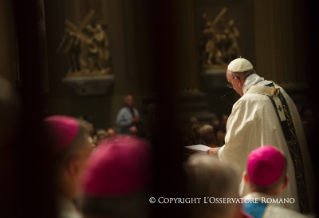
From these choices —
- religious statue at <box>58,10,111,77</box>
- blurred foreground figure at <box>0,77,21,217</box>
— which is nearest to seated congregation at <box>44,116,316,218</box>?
blurred foreground figure at <box>0,77,21,217</box>

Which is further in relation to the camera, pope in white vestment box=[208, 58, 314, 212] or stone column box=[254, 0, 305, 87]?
stone column box=[254, 0, 305, 87]

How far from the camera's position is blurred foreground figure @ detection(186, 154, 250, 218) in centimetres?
154

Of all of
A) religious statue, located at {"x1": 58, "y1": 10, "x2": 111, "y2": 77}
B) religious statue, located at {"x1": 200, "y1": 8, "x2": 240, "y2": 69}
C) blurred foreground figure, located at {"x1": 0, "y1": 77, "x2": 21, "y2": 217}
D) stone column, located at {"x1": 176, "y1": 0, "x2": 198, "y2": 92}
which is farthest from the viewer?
religious statue, located at {"x1": 200, "y1": 8, "x2": 240, "y2": 69}

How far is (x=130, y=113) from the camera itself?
743cm

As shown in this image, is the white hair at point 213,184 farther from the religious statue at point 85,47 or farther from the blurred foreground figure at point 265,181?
the religious statue at point 85,47

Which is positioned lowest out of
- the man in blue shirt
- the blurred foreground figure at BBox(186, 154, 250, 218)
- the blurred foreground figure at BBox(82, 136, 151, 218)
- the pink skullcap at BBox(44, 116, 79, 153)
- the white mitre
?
the man in blue shirt

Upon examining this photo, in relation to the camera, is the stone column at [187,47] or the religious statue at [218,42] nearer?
the stone column at [187,47]

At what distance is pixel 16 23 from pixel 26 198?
476 mm

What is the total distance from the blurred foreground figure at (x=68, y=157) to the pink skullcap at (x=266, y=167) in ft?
2.86

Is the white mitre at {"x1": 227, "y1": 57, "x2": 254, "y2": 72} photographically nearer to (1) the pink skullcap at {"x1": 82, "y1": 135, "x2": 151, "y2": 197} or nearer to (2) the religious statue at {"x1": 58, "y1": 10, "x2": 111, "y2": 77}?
(1) the pink skullcap at {"x1": 82, "y1": 135, "x2": 151, "y2": 197}

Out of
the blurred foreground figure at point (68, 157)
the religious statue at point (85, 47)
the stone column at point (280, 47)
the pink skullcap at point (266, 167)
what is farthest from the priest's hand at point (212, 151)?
the religious statue at point (85, 47)

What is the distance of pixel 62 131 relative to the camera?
1459 millimetres

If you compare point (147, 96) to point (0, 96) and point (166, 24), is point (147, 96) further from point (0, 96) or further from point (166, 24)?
point (0, 96)

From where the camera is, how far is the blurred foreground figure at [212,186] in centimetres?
154
